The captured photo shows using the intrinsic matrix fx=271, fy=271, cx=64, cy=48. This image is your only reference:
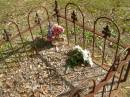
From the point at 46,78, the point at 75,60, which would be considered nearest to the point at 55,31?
the point at 75,60

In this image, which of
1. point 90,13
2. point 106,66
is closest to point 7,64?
point 106,66

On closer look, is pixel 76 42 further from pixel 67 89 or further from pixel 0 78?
pixel 0 78

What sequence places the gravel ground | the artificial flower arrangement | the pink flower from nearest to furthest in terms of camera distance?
1. the gravel ground
2. the artificial flower arrangement
3. the pink flower

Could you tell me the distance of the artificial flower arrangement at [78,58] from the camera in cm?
484

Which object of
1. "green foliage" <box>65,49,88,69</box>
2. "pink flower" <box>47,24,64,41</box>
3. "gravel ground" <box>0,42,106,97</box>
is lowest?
"gravel ground" <box>0,42,106,97</box>

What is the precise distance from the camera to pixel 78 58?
4.91 meters

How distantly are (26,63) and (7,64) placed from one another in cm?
37

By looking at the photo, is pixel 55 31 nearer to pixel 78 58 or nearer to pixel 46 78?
pixel 78 58

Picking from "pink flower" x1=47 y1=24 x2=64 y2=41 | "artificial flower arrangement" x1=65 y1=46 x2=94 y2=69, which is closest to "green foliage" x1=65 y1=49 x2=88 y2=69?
"artificial flower arrangement" x1=65 y1=46 x2=94 y2=69

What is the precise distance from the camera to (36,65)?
5.05m

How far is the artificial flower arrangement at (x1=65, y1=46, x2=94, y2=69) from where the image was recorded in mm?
4840

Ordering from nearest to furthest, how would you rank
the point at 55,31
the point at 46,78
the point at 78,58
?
the point at 46,78 → the point at 78,58 → the point at 55,31

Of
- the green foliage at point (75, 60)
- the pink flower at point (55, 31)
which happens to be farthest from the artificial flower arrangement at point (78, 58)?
the pink flower at point (55, 31)

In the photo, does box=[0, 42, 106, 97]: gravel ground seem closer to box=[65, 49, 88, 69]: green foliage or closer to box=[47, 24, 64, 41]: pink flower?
box=[65, 49, 88, 69]: green foliage
